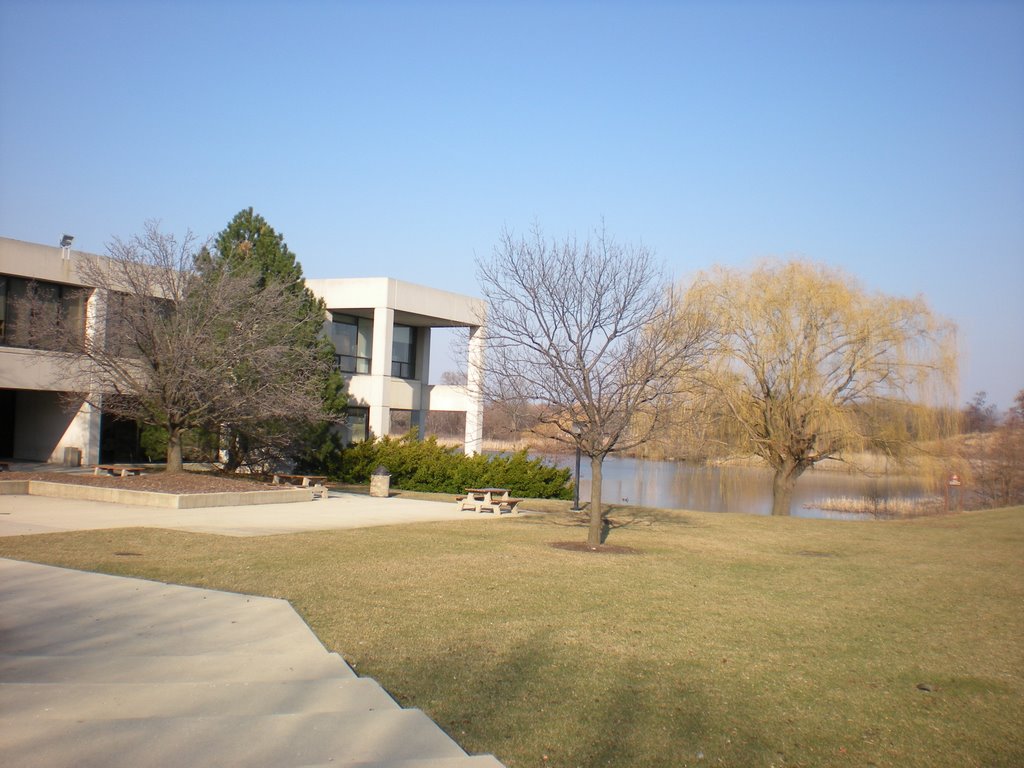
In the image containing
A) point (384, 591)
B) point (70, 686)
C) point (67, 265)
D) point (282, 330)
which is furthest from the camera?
point (67, 265)

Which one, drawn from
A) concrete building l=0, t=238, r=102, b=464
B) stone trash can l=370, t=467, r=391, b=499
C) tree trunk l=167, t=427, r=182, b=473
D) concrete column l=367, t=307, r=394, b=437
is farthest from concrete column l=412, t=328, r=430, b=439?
tree trunk l=167, t=427, r=182, b=473

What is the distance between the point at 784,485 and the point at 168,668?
2470 centimetres

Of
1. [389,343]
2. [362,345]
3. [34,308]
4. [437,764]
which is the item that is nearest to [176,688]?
[437,764]

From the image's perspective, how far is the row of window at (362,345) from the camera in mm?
36303

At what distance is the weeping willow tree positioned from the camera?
27.7 metres

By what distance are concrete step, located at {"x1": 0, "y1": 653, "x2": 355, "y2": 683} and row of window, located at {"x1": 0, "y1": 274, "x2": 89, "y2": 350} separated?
17.9 meters

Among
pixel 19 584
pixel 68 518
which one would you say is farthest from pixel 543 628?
pixel 68 518

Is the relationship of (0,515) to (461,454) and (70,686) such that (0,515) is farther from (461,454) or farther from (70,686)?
(461,454)

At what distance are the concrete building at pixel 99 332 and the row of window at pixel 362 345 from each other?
0.14ft

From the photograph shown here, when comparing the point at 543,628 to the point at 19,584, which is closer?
the point at 543,628

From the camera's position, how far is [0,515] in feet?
52.3

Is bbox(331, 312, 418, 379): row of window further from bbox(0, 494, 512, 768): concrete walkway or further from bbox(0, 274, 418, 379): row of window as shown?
bbox(0, 494, 512, 768): concrete walkway

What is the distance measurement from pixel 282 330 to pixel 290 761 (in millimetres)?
21640

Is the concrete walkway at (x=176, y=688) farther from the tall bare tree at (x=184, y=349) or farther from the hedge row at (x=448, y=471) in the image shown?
the hedge row at (x=448, y=471)
